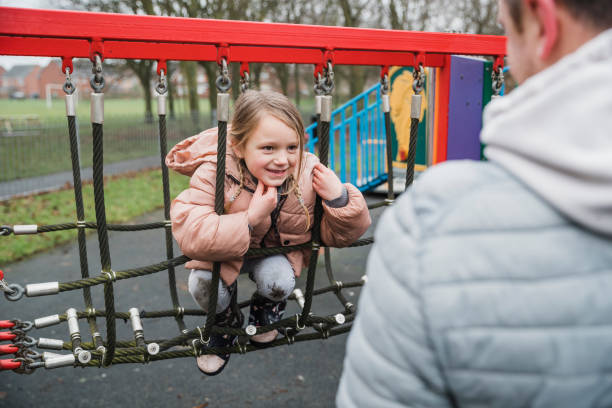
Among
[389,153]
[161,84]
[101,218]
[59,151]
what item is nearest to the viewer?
[101,218]

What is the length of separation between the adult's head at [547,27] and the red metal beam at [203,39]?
1.16 meters

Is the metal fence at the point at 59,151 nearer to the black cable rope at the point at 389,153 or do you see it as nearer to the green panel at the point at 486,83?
the green panel at the point at 486,83

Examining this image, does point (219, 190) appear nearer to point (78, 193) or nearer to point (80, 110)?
point (78, 193)

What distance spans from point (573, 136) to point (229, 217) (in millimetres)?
1263

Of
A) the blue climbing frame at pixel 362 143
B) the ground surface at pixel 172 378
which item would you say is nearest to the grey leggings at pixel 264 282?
the ground surface at pixel 172 378

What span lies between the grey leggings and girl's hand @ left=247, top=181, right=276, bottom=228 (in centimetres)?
31

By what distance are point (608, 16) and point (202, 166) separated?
141cm

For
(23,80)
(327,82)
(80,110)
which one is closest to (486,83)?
(327,82)

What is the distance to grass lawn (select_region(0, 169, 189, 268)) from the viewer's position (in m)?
5.72

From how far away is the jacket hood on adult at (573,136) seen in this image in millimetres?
611

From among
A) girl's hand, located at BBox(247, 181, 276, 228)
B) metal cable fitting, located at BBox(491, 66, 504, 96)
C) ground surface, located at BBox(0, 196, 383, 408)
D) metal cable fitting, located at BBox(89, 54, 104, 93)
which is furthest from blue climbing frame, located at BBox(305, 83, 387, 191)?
metal cable fitting, located at BBox(89, 54, 104, 93)

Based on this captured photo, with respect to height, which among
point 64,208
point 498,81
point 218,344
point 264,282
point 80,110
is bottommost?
point 80,110

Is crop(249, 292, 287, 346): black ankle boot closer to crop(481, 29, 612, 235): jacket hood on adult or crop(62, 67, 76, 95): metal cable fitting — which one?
crop(62, 67, 76, 95): metal cable fitting

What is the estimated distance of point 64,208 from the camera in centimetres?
730
